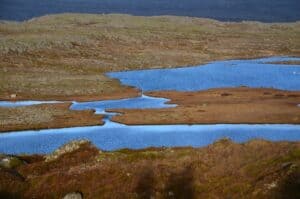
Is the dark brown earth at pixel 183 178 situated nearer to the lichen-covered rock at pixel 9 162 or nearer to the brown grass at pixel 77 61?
the lichen-covered rock at pixel 9 162

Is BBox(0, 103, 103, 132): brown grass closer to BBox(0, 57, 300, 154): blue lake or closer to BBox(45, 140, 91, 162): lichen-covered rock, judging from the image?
BBox(0, 57, 300, 154): blue lake

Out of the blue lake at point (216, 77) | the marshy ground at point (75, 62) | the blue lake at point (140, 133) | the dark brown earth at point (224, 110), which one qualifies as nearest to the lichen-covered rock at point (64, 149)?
the blue lake at point (140, 133)

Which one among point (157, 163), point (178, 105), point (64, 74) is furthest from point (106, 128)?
point (64, 74)

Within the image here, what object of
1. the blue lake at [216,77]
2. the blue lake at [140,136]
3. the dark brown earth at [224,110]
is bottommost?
the blue lake at [140,136]

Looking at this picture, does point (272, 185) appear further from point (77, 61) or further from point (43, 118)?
point (77, 61)

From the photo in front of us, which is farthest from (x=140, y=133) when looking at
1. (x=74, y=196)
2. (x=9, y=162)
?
(x=74, y=196)

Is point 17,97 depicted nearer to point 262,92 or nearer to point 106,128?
point 106,128
